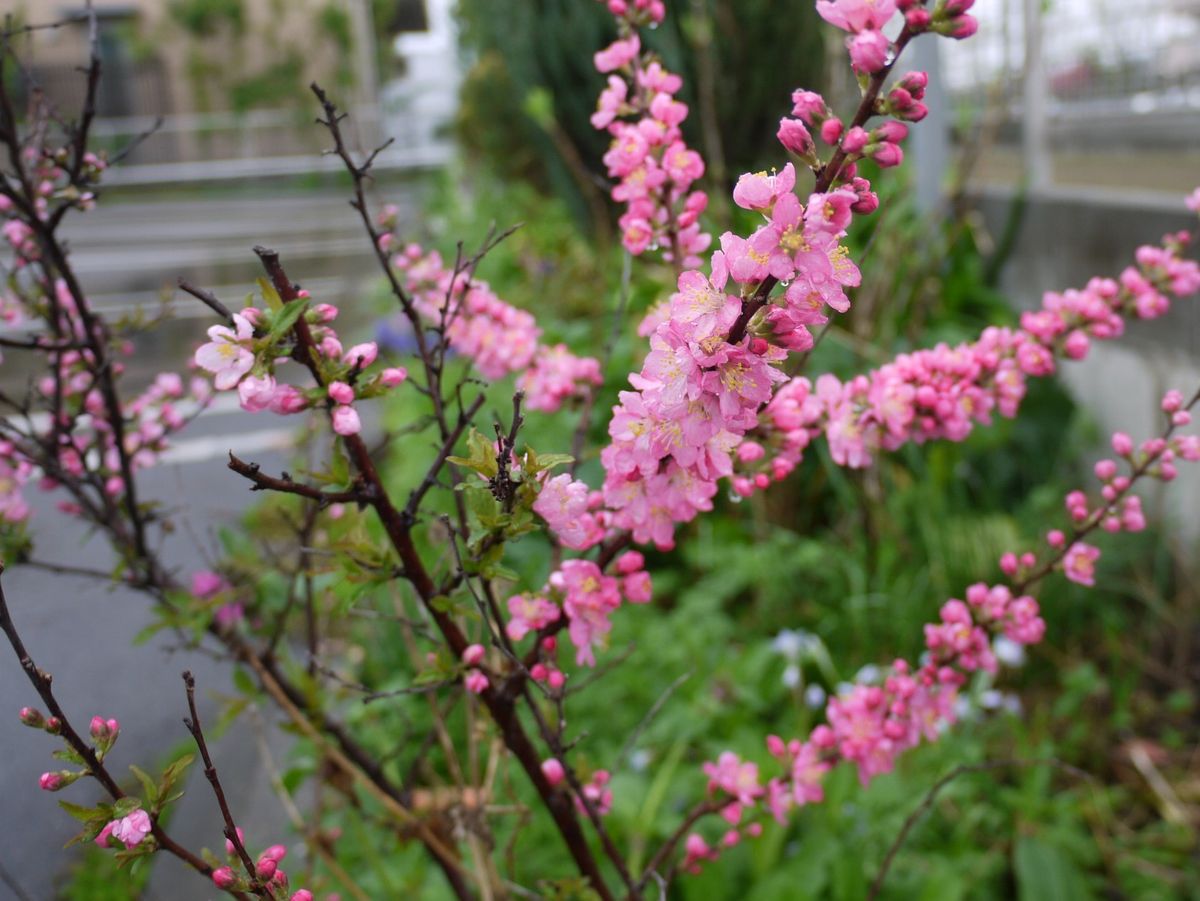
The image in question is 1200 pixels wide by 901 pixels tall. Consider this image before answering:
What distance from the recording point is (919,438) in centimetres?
92

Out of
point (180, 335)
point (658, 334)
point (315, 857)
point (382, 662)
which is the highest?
point (658, 334)

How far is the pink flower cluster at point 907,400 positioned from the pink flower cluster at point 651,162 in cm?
20

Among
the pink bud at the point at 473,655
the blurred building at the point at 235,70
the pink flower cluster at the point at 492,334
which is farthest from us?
the blurred building at the point at 235,70

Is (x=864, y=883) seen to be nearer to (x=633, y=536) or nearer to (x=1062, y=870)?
(x=1062, y=870)

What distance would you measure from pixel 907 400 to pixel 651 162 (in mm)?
338

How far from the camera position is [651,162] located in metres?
0.96

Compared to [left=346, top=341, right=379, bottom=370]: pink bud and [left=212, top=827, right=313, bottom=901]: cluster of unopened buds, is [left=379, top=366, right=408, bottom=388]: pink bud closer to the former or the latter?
[left=346, top=341, right=379, bottom=370]: pink bud

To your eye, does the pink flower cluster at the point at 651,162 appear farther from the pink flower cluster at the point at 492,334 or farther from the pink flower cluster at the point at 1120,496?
the pink flower cluster at the point at 1120,496

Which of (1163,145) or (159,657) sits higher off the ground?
(1163,145)

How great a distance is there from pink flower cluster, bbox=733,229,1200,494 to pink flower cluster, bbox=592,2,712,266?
0.20 meters

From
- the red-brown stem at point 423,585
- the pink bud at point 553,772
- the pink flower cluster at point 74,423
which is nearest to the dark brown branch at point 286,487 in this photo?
the red-brown stem at point 423,585

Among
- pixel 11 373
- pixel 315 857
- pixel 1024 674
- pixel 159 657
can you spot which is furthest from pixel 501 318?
pixel 11 373

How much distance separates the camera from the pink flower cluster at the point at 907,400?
0.88 metres

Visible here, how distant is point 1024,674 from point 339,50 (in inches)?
874
